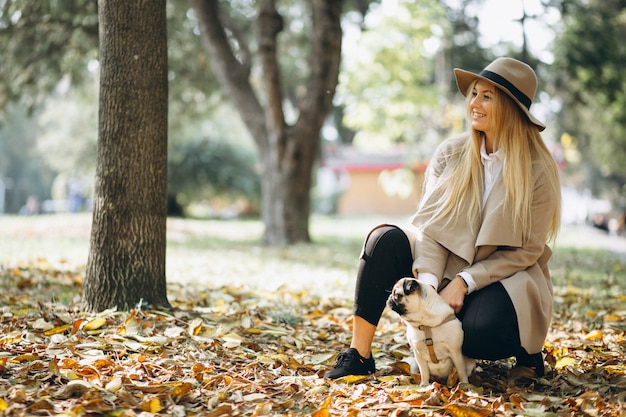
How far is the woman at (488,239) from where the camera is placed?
305 centimetres

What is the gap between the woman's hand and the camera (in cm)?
305

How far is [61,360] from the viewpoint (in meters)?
3.08

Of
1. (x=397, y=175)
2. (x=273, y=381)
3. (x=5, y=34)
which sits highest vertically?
(x=5, y=34)

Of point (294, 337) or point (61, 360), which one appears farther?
point (294, 337)

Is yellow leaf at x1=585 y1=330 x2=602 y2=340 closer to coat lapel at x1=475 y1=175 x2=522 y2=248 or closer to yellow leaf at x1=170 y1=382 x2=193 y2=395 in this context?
coat lapel at x1=475 y1=175 x2=522 y2=248

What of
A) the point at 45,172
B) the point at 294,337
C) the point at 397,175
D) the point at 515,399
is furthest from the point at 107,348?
the point at 45,172

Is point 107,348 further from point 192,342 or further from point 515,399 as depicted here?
point 515,399

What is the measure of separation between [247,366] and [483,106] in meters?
→ 1.86

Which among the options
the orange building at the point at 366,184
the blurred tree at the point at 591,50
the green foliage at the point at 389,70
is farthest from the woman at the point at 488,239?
the orange building at the point at 366,184

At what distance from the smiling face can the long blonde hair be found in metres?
0.02

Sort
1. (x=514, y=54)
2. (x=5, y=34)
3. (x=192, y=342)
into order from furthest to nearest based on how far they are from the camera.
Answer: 1. (x=514, y=54)
2. (x=5, y=34)
3. (x=192, y=342)

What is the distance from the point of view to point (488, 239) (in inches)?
123

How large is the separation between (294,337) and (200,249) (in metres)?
6.62

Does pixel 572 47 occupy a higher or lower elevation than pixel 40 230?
higher
